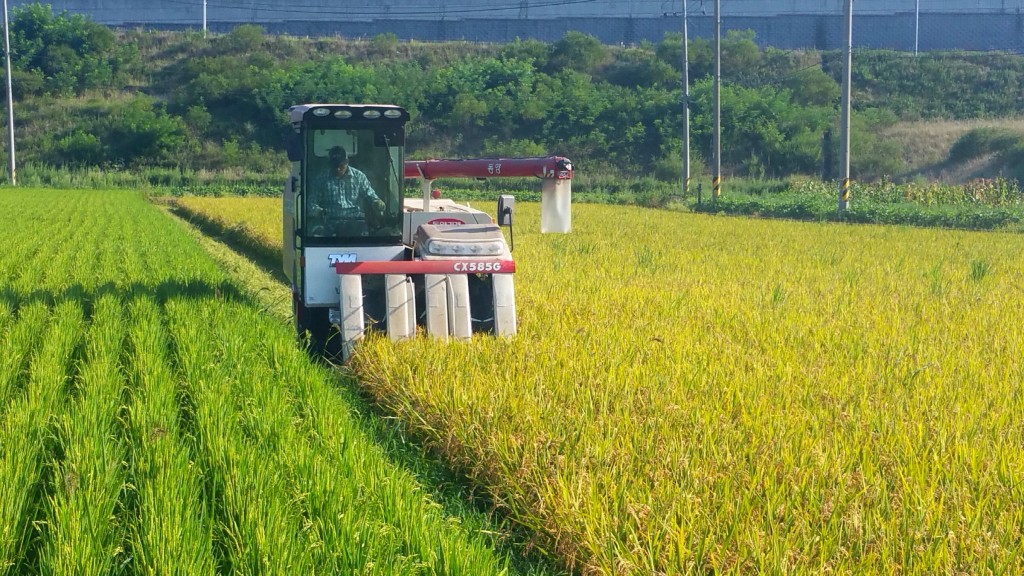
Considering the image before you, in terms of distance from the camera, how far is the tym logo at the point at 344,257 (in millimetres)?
8289

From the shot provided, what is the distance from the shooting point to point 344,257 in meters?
8.34

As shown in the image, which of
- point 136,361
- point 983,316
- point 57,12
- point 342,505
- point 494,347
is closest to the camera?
point 342,505

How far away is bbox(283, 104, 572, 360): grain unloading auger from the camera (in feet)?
26.0

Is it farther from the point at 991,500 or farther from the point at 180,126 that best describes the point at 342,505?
the point at 180,126

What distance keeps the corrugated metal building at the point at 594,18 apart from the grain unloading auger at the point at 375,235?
5357cm

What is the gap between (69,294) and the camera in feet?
32.6

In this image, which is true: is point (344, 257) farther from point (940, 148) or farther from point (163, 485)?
point (940, 148)

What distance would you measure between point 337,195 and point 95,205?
71.5ft

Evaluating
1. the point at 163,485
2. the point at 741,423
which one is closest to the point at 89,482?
the point at 163,485

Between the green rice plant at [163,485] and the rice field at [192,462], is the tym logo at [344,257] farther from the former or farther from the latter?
the green rice plant at [163,485]

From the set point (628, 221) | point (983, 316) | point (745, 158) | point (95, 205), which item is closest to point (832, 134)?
point (745, 158)

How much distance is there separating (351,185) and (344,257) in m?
0.58

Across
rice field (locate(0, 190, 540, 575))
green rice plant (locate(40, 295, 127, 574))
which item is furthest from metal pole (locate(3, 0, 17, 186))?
green rice plant (locate(40, 295, 127, 574))

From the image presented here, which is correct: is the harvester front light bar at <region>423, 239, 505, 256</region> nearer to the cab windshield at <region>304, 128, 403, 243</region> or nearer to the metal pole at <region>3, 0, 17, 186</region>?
the cab windshield at <region>304, 128, 403, 243</region>
